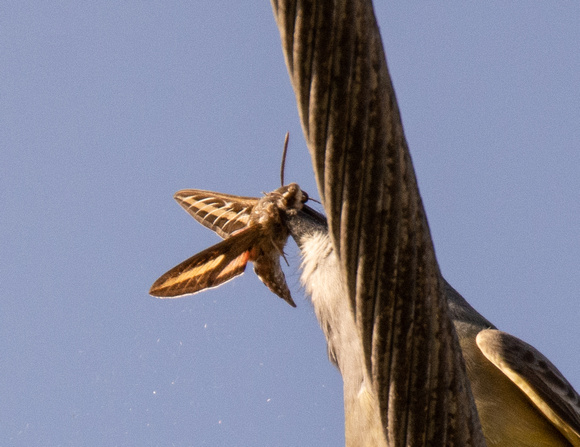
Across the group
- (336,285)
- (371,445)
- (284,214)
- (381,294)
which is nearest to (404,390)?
(381,294)

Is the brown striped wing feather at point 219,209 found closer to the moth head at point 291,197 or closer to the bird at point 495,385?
the moth head at point 291,197

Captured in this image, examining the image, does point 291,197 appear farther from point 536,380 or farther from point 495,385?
point 536,380

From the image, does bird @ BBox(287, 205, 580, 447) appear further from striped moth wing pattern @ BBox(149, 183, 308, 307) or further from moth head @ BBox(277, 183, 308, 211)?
moth head @ BBox(277, 183, 308, 211)

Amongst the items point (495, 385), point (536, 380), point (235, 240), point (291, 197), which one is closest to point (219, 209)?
point (291, 197)

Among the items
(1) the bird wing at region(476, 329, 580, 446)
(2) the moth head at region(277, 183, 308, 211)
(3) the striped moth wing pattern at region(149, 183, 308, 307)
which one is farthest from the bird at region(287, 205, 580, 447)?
(2) the moth head at region(277, 183, 308, 211)

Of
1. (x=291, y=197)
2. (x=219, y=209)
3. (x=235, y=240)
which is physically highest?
(x=219, y=209)

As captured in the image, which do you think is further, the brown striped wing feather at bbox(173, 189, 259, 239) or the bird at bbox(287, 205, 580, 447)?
the brown striped wing feather at bbox(173, 189, 259, 239)

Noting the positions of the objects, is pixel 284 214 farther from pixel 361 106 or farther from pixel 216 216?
pixel 361 106
